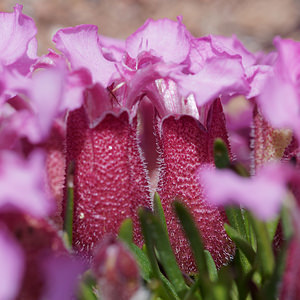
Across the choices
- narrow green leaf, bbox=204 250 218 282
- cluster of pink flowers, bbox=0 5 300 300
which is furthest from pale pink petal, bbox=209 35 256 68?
narrow green leaf, bbox=204 250 218 282

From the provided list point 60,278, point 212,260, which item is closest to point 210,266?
point 212,260

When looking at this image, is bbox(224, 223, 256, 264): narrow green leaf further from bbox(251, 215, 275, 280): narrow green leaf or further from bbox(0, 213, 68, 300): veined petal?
bbox(0, 213, 68, 300): veined petal

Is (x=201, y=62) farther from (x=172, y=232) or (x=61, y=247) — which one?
(x=61, y=247)

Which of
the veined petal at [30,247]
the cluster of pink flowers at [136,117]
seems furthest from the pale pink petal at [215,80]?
the veined petal at [30,247]

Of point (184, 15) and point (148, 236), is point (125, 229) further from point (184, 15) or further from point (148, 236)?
point (184, 15)

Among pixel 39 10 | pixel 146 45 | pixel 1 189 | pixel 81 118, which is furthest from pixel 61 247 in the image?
pixel 39 10
